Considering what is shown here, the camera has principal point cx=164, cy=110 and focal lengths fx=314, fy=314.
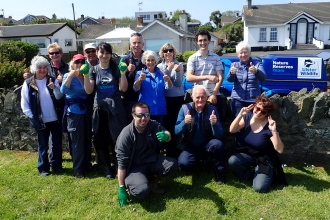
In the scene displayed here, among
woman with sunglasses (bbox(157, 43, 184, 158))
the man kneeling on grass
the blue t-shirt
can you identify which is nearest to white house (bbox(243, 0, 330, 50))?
woman with sunglasses (bbox(157, 43, 184, 158))

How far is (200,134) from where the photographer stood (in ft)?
14.3

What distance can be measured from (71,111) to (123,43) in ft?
71.2

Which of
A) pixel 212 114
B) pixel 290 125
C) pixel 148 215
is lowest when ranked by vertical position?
pixel 148 215

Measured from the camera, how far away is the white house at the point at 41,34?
34.2 m

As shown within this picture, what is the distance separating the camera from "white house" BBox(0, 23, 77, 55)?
34.2m

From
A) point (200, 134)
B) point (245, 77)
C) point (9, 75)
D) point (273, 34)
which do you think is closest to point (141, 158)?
point (200, 134)

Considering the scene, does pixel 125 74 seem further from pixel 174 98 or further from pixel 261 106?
pixel 261 106

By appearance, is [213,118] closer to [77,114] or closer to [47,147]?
[77,114]

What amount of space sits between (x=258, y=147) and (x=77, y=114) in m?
2.54

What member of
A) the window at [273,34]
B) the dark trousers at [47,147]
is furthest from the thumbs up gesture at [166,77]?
the window at [273,34]

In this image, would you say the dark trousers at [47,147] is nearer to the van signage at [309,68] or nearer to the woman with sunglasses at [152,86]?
the woman with sunglasses at [152,86]

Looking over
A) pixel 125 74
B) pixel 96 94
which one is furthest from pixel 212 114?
pixel 96 94

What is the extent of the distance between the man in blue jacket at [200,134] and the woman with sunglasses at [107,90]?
2.76ft

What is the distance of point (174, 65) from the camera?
449 cm
